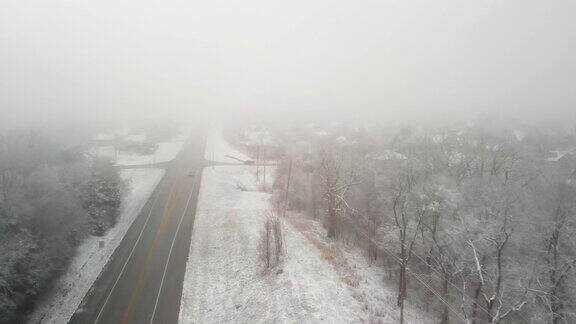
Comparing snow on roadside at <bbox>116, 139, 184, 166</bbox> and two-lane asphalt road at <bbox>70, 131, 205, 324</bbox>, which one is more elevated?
snow on roadside at <bbox>116, 139, 184, 166</bbox>

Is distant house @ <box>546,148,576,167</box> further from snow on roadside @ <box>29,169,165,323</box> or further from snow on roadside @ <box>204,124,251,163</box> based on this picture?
snow on roadside @ <box>204,124,251,163</box>

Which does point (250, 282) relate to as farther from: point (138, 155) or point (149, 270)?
point (138, 155)

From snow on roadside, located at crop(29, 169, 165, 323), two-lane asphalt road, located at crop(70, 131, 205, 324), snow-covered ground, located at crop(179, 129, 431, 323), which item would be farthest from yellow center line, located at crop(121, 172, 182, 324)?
snow-covered ground, located at crop(179, 129, 431, 323)

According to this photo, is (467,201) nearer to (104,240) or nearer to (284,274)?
(284,274)

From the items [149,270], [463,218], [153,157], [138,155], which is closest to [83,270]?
[149,270]

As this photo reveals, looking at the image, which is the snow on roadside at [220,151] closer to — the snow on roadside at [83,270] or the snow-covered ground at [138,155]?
the snow-covered ground at [138,155]

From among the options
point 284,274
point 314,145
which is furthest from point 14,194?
point 314,145
